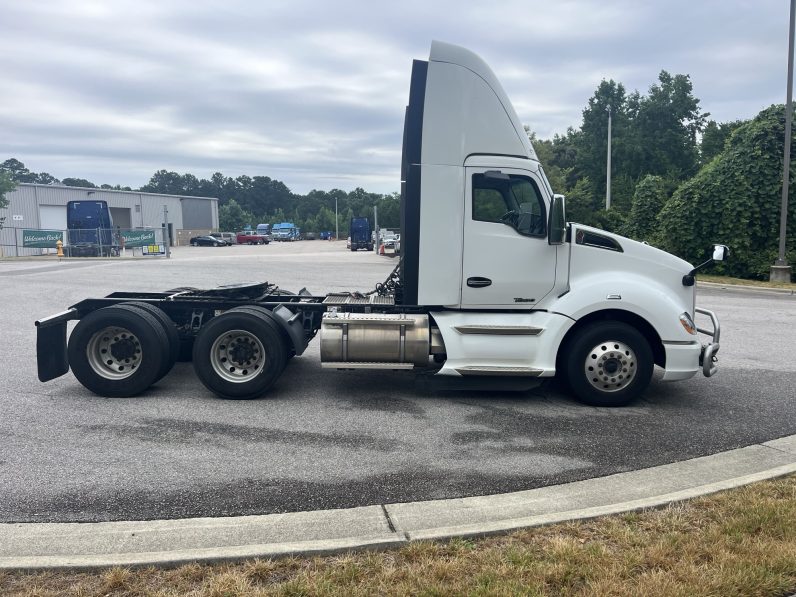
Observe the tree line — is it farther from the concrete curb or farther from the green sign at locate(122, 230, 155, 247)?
the green sign at locate(122, 230, 155, 247)

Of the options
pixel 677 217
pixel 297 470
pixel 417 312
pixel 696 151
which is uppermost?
pixel 696 151

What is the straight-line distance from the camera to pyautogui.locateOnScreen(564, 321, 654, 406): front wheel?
6.53 m

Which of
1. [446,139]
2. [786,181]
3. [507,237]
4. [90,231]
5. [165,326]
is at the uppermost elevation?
[786,181]

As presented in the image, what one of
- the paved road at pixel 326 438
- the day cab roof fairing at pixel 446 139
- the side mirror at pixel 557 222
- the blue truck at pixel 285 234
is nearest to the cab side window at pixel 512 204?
the side mirror at pixel 557 222

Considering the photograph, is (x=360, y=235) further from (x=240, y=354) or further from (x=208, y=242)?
(x=240, y=354)

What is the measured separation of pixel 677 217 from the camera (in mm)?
22984

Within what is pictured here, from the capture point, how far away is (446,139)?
6.64 metres

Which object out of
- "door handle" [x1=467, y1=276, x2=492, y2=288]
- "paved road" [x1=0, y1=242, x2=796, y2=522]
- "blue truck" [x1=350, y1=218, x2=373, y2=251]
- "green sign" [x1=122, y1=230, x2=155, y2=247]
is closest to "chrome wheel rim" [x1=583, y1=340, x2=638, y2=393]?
"paved road" [x1=0, y1=242, x2=796, y2=522]

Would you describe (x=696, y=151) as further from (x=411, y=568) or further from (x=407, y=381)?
(x=411, y=568)

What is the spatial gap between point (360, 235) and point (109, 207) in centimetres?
2556

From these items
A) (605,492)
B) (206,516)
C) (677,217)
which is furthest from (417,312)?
(677,217)

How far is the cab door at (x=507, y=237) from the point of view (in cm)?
669

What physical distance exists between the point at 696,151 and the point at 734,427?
2405 inches

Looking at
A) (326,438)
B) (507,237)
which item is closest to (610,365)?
(507,237)
